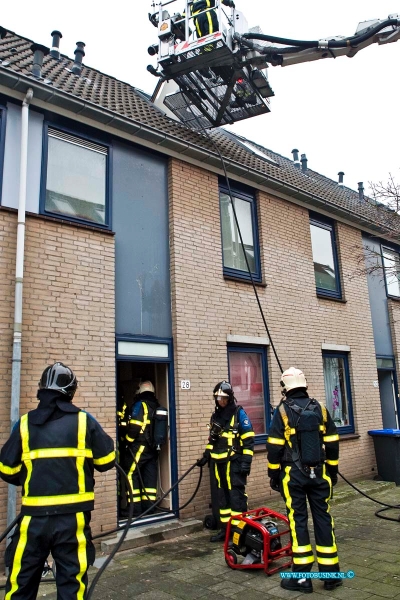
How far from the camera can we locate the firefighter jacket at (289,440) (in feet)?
17.2

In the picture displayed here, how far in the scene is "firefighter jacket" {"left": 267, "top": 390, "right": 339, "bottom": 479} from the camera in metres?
5.25

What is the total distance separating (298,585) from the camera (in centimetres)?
491

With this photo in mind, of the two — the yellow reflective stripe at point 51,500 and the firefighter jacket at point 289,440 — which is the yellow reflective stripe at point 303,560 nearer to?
the firefighter jacket at point 289,440

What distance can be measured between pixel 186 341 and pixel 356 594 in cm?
420

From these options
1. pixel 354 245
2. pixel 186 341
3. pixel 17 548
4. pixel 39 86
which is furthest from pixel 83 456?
pixel 354 245

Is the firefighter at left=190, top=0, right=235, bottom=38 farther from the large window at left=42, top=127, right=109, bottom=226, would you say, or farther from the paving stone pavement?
the paving stone pavement

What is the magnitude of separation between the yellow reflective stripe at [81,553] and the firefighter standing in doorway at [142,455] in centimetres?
391

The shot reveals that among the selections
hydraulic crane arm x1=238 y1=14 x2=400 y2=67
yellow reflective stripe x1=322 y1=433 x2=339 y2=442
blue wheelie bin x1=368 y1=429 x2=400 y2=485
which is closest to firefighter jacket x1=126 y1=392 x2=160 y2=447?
yellow reflective stripe x1=322 y1=433 x2=339 y2=442

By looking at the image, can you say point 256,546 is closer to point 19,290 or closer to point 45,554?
point 45,554

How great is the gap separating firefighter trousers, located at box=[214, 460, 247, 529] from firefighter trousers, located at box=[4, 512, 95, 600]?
335 cm

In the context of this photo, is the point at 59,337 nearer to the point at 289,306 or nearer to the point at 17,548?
the point at 17,548

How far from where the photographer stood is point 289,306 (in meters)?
10.1

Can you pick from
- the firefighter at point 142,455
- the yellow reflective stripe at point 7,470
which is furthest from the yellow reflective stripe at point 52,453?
the firefighter at point 142,455

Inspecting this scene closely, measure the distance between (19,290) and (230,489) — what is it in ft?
11.9
